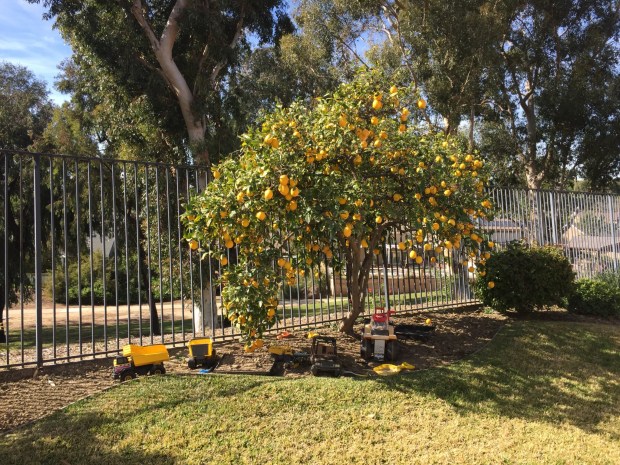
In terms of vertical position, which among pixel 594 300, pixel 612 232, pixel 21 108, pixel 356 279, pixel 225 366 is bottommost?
pixel 225 366

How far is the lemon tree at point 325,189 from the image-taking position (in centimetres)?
449

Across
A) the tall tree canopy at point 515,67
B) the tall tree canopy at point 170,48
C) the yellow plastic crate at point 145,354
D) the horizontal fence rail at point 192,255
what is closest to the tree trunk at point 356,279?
the horizontal fence rail at point 192,255

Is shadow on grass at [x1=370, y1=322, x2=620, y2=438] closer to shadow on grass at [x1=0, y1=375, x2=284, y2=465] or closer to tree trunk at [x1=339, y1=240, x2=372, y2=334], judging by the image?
tree trunk at [x1=339, y1=240, x2=372, y2=334]

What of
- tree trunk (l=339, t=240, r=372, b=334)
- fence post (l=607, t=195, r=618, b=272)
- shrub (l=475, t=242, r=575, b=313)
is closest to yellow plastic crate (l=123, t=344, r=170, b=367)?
tree trunk (l=339, t=240, r=372, b=334)

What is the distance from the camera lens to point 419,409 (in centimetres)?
437

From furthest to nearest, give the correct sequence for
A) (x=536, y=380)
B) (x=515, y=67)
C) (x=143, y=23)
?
(x=515, y=67)
(x=143, y=23)
(x=536, y=380)

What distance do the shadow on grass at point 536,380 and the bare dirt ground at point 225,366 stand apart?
39 cm

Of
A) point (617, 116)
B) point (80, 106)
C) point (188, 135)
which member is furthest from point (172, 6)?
point (617, 116)

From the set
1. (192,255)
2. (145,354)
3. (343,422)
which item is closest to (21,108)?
(192,255)

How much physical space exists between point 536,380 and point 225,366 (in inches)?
130

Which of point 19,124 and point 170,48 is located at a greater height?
point 19,124

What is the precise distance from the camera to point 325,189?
4.53 m

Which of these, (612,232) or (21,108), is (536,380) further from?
(21,108)

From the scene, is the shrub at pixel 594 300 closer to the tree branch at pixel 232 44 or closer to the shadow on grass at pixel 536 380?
the shadow on grass at pixel 536 380
